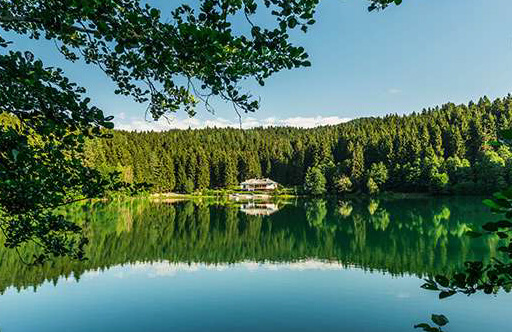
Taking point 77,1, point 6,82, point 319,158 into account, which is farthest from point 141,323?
point 319,158

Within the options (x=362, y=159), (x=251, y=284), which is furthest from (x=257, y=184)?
(x=251, y=284)

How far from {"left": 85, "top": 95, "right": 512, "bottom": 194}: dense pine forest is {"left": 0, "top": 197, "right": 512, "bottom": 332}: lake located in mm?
43344

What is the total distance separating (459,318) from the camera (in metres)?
14.2

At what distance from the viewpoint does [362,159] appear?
88.8 meters

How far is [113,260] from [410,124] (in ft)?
311

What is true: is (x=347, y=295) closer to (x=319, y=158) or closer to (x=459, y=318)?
(x=459, y=318)

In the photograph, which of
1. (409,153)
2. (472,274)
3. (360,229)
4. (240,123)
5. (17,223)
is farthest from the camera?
(409,153)

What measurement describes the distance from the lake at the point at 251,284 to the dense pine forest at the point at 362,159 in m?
43.3

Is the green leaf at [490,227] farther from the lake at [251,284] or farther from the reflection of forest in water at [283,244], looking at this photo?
the reflection of forest in water at [283,244]

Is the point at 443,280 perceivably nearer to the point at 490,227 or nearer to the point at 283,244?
the point at 490,227

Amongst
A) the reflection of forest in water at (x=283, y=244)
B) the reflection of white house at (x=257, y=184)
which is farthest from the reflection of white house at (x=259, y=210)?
the reflection of white house at (x=257, y=184)

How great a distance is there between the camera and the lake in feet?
47.6

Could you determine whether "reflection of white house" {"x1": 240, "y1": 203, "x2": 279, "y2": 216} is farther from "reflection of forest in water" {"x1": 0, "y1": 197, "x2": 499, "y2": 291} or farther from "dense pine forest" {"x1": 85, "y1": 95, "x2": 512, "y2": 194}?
"dense pine forest" {"x1": 85, "y1": 95, "x2": 512, "y2": 194}

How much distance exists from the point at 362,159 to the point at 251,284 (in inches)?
2894
